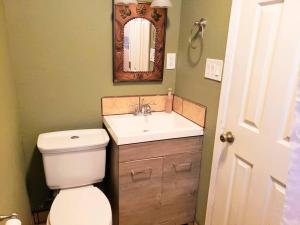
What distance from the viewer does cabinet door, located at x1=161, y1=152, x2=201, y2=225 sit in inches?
67.2

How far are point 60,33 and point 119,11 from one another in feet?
1.46

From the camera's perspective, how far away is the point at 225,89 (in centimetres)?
145

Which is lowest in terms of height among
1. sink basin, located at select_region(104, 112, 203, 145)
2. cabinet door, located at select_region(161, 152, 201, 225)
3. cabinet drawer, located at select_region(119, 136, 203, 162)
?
cabinet door, located at select_region(161, 152, 201, 225)

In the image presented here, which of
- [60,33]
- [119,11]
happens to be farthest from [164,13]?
[60,33]

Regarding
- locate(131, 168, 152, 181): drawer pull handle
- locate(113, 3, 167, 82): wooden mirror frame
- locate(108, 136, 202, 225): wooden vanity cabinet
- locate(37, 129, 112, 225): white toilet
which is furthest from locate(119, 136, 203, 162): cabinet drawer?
locate(113, 3, 167, 82): wooden mirror frame

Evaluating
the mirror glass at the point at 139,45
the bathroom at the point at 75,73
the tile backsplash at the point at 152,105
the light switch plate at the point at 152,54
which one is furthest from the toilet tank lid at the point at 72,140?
the light switch plate at the point at 152,54

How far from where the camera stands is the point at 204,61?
1.65 m

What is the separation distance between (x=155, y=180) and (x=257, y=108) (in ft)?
2.75

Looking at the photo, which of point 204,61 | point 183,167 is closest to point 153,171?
point 183,167

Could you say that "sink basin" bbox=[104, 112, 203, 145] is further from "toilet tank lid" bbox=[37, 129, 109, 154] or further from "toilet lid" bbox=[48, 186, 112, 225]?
"toilet lid" bbox=[48, 186, 112, 225]

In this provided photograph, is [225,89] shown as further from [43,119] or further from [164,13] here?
[43,119]

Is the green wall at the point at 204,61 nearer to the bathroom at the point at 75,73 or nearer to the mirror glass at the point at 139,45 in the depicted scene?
the bathroom at the point at 75,73

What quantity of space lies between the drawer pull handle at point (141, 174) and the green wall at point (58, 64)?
55cm

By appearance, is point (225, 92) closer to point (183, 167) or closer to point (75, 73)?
point (183, 167)
